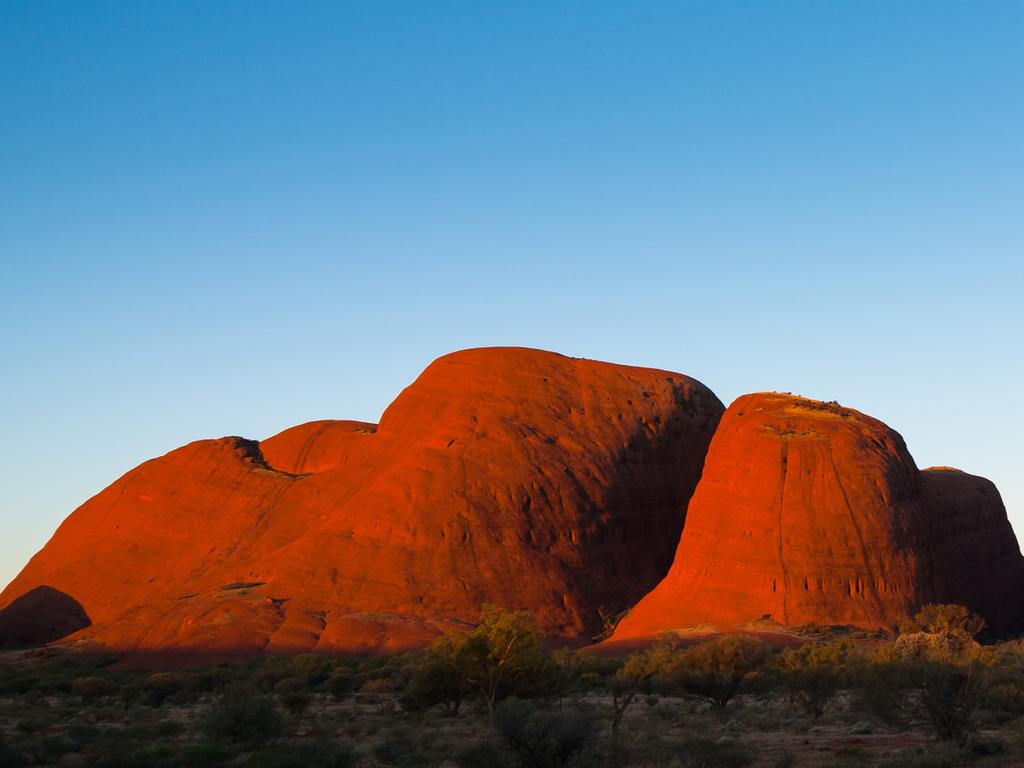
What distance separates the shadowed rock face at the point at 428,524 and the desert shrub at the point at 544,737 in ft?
119

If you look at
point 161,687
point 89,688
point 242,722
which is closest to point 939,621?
point 161,687

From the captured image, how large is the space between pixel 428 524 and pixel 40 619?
2982cm

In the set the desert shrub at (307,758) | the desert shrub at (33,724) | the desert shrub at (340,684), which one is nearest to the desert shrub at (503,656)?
the desert shrub at (307,758)

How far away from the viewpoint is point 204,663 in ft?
168

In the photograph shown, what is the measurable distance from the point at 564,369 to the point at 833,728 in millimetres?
47205

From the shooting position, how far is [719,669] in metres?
29.8

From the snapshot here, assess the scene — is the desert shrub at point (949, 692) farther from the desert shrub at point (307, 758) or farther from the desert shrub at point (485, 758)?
the desert shrub at point (307, 758)

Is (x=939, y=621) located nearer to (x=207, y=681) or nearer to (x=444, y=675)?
(x=444, y=675)

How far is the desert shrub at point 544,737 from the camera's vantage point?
17141mm

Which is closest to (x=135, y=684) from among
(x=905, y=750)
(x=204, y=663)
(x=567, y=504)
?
(x=204, y=663)

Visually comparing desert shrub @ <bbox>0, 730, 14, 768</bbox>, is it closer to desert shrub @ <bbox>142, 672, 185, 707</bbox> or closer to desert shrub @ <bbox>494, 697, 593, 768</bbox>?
desert shrub @ <bbox>494, 697, 593, 768</bbox>

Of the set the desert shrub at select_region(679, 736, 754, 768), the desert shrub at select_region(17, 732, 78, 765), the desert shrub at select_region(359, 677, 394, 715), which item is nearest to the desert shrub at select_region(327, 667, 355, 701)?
the desert shrub at select_region(359, 677, 394, 715)

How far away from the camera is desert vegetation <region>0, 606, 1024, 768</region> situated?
62.6 ft

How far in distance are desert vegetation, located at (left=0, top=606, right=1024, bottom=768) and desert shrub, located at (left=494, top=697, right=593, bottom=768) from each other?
0.10ft
